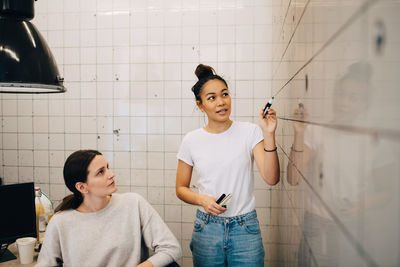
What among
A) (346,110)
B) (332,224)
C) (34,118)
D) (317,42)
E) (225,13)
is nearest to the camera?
(346,110)

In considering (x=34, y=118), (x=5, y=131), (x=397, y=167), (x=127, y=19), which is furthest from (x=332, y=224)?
(x=5, y=131)

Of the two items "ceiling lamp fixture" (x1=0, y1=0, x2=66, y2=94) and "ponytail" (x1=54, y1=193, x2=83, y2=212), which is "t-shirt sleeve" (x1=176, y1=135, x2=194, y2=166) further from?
"ceiling lamp fixture" (x1=0, y1=0, x2=66, y2=94)

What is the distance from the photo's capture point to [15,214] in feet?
5.79

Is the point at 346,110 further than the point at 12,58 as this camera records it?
No

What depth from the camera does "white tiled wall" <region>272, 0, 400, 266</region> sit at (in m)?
0.38

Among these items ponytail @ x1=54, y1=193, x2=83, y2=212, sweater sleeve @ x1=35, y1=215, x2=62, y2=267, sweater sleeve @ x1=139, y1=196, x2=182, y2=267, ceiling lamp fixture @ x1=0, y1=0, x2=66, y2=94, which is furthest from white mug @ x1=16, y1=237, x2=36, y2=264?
ceiling lamp fixture @ x1=0, y1=0, x2=66, y2=94

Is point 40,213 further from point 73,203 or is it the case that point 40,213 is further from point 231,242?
point 231,242

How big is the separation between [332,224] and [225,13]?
2.37 metres

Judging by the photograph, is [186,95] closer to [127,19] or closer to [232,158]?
[127,19]

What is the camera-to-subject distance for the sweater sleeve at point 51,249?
5.30ft

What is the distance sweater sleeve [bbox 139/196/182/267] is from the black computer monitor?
60 cm

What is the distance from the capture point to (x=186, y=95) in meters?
2.81

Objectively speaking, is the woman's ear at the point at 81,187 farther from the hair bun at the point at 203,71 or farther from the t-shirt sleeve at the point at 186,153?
the hair bun at the point at 203,71

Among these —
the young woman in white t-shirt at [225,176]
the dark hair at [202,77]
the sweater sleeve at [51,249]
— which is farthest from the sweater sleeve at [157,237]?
the dark hair at [202,77]
